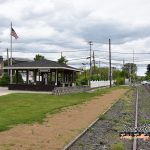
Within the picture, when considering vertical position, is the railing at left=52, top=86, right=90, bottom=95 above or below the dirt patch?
above

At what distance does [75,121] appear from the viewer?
21.0m

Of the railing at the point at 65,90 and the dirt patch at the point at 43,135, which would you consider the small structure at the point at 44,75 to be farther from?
the dirt patch at the point at 43,135

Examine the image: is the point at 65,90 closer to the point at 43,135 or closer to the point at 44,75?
the point at 44,75

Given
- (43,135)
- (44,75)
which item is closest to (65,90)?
(44,75)

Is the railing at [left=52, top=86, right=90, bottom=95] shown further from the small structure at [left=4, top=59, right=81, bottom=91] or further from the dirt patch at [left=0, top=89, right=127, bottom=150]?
the dirt patch at [left=0, top=89, right=127, bottom=150]

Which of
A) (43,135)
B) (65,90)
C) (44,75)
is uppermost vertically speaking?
(44,75)

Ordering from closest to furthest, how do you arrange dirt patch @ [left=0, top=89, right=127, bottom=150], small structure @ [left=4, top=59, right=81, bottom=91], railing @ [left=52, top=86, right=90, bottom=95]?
dirt patch @ [left=0, top=89, right=127, bottom=150] → railing @ [left=52, top=86, right=90, bottom=95] → small structure @ [left=4, top=59, right=81, bottom=91]

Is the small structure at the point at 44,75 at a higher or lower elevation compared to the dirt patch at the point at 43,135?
higher

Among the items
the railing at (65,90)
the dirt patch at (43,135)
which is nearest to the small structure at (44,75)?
the railing at (65,90)

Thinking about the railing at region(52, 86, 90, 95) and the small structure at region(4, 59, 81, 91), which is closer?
the railing at region(52, 86, 90, 95)

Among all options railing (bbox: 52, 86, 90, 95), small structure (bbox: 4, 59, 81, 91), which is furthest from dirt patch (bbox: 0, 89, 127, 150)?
small structure (bbox: 4, 59, 81, 91)

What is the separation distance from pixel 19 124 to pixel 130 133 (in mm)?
5427

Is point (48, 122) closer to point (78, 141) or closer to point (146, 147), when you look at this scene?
point (78, 141)

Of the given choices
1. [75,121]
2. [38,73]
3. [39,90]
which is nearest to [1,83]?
[38,73]
